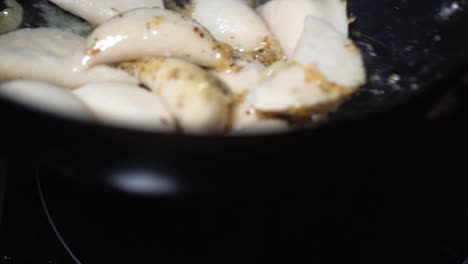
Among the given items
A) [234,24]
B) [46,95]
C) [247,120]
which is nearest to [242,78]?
[247,120]

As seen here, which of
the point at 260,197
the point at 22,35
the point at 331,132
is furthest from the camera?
the point at 22,35

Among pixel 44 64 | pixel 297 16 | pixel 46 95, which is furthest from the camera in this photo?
pixel 297 16

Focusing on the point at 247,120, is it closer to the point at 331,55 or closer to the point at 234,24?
the point at 331,55

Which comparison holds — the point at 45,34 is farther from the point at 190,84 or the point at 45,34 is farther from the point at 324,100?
the point at 324,100

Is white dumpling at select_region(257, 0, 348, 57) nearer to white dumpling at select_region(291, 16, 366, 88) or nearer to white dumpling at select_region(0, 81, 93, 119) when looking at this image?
white dumpling at select_region(291, 16, 366, 88)

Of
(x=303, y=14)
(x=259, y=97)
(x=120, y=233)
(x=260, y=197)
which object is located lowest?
(x=120, y=233)

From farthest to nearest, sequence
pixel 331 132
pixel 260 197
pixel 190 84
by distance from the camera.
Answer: pixel 190 84 < pixel 260 197 < pixel 331 132

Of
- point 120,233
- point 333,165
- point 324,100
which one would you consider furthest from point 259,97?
point 120,233
